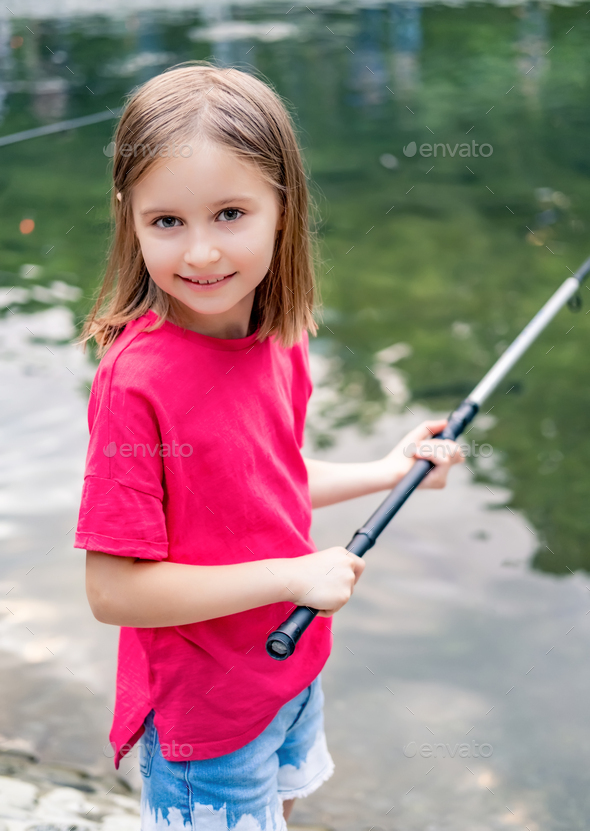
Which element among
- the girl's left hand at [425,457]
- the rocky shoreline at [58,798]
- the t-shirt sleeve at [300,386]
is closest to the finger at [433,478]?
the girl's left hand at [425,457]

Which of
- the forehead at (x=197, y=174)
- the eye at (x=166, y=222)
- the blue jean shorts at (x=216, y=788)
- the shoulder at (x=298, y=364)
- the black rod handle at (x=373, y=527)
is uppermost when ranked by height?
the forehead at (x=197, y=174)

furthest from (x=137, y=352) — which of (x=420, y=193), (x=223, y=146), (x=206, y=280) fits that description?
(x=420, y=193)

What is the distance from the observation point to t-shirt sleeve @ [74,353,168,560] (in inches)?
34.7

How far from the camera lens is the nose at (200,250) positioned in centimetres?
88

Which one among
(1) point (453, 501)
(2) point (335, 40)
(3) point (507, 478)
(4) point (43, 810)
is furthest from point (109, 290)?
(2) point (335, 40)

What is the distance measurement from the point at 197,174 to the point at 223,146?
4 cm

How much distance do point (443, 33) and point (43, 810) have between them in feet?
37.7

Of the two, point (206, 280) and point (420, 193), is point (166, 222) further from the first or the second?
point (420, 193)

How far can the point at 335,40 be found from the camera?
11.4m

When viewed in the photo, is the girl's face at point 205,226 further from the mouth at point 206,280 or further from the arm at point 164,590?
the arm at point 164,590

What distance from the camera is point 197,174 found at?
2.88 feet

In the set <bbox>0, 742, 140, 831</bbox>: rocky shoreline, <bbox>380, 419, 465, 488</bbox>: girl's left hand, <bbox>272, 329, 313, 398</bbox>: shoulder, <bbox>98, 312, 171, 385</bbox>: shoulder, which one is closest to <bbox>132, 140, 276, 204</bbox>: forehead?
<bbox>98, 312, 171, 385</bbox>: shoulder

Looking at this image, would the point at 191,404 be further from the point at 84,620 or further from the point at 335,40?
the point at 335,40

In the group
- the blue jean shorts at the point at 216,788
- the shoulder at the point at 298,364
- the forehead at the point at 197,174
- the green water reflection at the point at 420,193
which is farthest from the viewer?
the green water reflection at the point at 420,193
